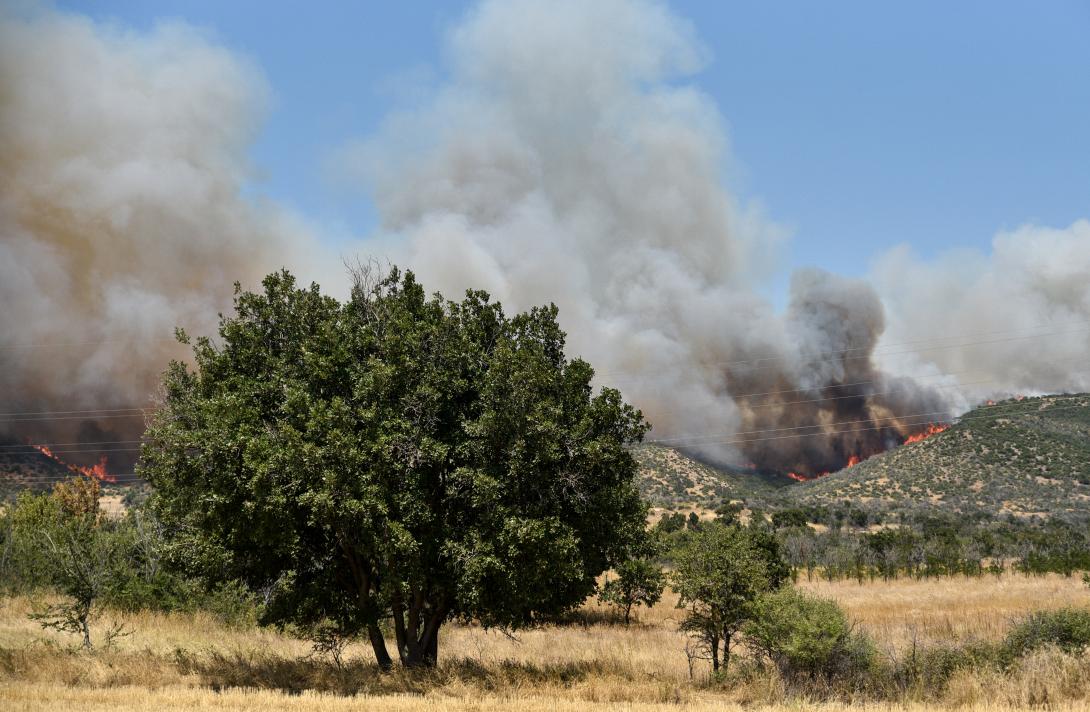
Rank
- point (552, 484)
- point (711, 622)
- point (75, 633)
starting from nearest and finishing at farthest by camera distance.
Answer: point (552, 484), point (711, 622), point (75, 633)

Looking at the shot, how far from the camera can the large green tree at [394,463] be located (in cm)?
1836

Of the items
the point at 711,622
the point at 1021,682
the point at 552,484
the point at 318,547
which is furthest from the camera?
the point at 711,622

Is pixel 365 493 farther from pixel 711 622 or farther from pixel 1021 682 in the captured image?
pixel 1021 682

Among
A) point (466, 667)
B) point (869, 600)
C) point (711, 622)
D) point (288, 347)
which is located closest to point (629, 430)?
point (711, 622)

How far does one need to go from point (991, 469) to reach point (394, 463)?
425 ft

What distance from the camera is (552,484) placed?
19.8 m

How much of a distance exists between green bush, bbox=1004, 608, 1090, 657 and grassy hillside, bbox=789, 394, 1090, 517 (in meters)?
92.4

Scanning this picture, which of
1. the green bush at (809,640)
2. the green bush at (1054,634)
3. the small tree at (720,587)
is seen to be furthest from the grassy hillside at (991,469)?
the green bush at (809,640)

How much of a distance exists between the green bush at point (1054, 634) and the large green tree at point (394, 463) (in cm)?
1147

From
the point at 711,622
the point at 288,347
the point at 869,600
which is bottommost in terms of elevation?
the point at 869,600

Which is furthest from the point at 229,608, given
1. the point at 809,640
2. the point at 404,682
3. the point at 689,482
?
the point at 689,482

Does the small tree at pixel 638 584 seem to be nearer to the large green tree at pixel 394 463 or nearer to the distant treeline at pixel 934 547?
the distant treeline at pixel 934 547

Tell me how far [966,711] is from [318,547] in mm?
17409

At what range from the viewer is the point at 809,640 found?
1977cm
